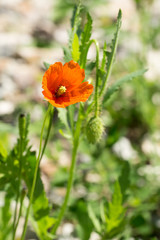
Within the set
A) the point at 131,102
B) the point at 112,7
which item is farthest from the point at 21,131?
the point at 112,7

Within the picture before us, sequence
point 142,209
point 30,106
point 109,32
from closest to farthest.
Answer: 1. point 142,209
2. point 30,106
3. point 109,32

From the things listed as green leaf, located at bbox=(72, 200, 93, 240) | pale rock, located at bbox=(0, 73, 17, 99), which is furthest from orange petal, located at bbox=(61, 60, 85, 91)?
pale rock, located at bbox=(0, 73, 17, 99)

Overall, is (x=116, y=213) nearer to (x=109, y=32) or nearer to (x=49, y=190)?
(x=49, y=190)

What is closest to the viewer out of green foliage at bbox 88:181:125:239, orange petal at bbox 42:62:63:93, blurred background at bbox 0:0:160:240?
orange petal at bbox 42:62:63:93

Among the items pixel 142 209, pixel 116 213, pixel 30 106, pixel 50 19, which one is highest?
pixel 50 19

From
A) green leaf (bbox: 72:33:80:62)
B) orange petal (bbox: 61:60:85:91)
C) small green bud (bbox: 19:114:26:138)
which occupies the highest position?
green leaf (bbox: 72:33:80:62)

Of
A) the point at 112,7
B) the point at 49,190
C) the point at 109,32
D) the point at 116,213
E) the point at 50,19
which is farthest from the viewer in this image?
the point at 112,7

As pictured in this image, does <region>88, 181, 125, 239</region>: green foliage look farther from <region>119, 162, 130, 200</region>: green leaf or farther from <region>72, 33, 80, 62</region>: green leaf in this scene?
<region>72, 33, 80, 62</region>: green leaf

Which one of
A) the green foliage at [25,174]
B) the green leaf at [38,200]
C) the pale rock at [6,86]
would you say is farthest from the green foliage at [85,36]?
the pale rock at [6,86]
